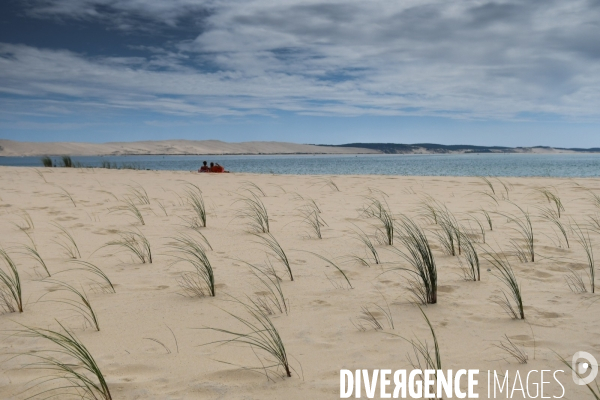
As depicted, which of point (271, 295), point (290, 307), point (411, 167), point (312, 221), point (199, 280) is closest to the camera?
point (290, 307)

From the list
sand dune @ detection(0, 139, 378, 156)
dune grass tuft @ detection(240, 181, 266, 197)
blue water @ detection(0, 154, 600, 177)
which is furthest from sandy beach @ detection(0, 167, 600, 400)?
sand dune @ detection(0, 139, 378, 156)

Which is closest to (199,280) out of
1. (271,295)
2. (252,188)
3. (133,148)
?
(271,295)

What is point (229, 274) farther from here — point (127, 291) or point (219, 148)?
point (219, 148)

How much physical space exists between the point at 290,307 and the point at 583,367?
5.40ft

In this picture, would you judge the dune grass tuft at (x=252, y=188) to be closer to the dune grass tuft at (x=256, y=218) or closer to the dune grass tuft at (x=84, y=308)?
the dune grass tuft at (x=256, y=218)

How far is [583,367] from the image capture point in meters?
2.07

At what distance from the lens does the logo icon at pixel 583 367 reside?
1982 millimetres

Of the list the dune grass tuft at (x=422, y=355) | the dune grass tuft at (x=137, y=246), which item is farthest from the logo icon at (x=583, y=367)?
the dune grass tuft at (x=137, y=246)

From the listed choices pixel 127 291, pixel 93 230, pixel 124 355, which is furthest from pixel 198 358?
pixel 93 230

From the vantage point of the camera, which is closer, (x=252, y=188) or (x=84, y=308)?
(x=84, y=308)

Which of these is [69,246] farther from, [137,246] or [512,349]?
[512,349]

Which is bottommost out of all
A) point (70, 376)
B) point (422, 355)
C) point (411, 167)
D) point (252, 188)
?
point (70, 376)

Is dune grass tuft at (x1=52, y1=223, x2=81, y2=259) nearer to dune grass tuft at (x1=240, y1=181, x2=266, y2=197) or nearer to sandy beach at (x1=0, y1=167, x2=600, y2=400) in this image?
sandy beach at (x1=0, y1=167, x2=600, y2=400)

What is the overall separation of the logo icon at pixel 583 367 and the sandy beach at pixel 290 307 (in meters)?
0.05
